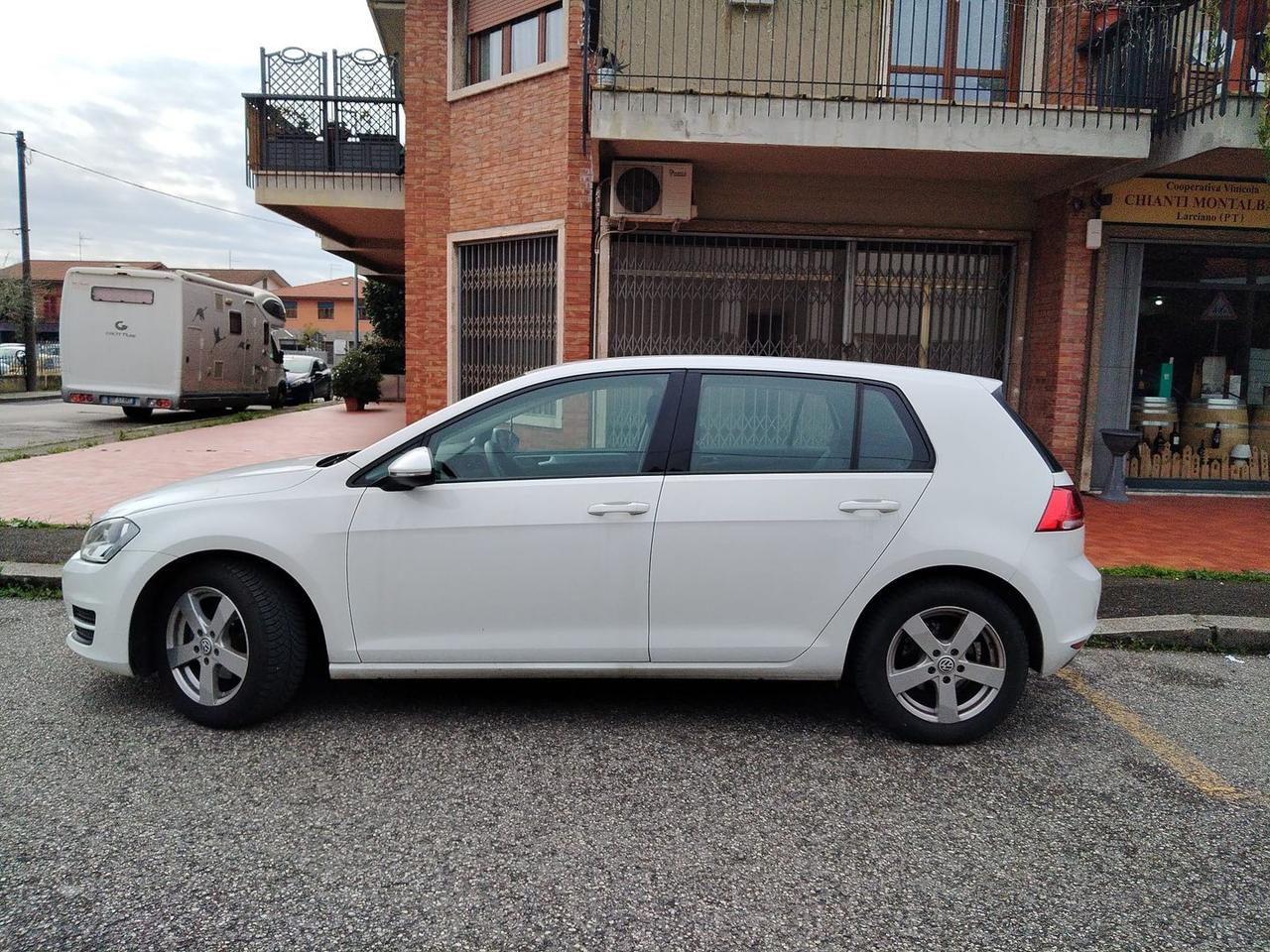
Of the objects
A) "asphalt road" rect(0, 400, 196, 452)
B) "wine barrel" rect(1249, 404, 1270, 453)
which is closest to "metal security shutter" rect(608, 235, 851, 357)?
"wine barrel" rect(1249, 404, 1270, 453)

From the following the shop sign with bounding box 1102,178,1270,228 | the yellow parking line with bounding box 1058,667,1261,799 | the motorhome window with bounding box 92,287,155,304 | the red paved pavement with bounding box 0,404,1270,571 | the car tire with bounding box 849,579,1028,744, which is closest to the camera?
the yellow parking line with bounding box 1058,667,1261,799

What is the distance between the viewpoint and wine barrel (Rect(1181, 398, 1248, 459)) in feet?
34.6

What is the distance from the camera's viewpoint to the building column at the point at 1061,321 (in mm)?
9625

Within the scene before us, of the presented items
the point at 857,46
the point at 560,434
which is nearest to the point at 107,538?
the point at 560,434

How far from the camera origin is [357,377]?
74.5 ft

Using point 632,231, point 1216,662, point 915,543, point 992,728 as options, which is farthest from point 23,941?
point 632,231

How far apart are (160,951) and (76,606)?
2.07 meters

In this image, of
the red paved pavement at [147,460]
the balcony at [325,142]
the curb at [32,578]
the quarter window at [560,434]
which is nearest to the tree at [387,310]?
the red paved pavement at [147,460]

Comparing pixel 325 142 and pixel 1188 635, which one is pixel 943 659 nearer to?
pixel 1188 635

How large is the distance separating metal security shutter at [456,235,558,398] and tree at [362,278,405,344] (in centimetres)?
2014

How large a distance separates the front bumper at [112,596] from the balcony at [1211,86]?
8511 mm

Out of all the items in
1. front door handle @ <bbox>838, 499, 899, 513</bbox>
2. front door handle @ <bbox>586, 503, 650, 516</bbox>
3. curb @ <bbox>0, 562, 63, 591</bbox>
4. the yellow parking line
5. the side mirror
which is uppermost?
the side mirror

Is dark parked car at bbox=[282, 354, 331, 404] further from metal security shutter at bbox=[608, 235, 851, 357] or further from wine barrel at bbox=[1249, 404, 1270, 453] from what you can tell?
wine barrel at bbox=[1249, 404, 1270, 453]

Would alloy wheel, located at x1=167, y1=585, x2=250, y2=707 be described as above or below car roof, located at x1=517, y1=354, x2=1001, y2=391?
below
